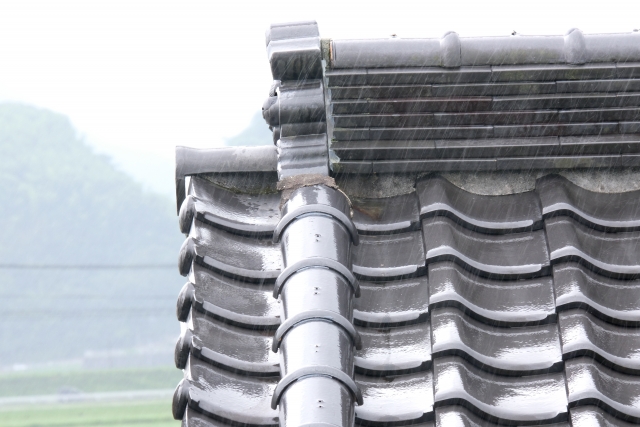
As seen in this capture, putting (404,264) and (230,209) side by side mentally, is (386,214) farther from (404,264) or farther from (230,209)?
(230,209)

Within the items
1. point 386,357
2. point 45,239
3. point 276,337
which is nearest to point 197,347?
point 276,337

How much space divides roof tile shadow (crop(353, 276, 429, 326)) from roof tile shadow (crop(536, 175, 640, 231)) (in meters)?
0.71

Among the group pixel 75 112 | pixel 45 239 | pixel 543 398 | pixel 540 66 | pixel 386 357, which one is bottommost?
pixel 543 398

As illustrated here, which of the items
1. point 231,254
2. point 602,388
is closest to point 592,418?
point 602,388

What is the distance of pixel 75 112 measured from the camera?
115m

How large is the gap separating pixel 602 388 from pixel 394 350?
0.77 m

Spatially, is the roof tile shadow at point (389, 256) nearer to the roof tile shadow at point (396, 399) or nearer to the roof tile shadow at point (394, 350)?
the roof tile shadow at point (394, 350)

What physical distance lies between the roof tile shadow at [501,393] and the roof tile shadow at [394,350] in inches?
4.3

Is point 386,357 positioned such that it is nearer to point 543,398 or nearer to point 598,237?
point 543,398

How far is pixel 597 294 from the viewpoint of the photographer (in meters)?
3.52

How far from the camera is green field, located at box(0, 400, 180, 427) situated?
44.5 m

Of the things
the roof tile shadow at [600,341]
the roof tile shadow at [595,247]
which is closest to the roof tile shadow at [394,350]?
the roof tile shadow at [600,341]

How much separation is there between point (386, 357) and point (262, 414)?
521mm

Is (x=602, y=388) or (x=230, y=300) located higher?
(x=230, y=300)
